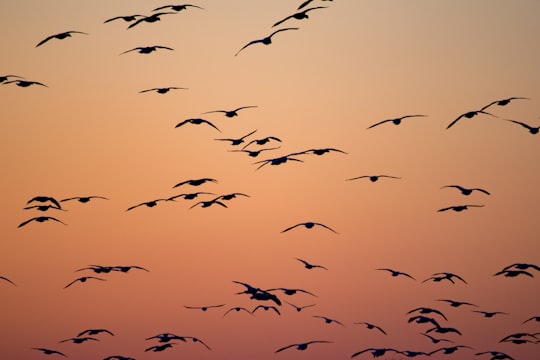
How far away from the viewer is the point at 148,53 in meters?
67.4

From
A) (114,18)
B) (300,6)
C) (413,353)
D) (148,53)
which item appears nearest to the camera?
(300,6)

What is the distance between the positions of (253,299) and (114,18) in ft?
58.0

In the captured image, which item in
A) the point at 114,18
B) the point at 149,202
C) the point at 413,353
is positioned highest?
the point at 114,18

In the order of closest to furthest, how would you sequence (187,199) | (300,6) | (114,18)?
(300,6)
(114,18)
(187,199)

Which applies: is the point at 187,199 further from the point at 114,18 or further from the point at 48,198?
the point at 114,18

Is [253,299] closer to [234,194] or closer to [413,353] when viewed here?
[234,194]

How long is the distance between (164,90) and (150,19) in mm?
6757

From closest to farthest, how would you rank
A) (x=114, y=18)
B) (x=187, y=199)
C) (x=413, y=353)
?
(x=114, y=18), (x=187, y=199), (x=413, y=353)

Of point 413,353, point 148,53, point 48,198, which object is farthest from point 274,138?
point 413,353

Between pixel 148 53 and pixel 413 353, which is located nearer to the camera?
pixel 148 53

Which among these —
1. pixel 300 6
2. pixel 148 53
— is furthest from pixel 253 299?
pixel 300 6

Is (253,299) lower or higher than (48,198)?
lower

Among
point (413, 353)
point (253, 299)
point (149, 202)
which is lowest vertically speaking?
point (413, 353)

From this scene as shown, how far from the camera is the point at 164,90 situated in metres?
70.0
